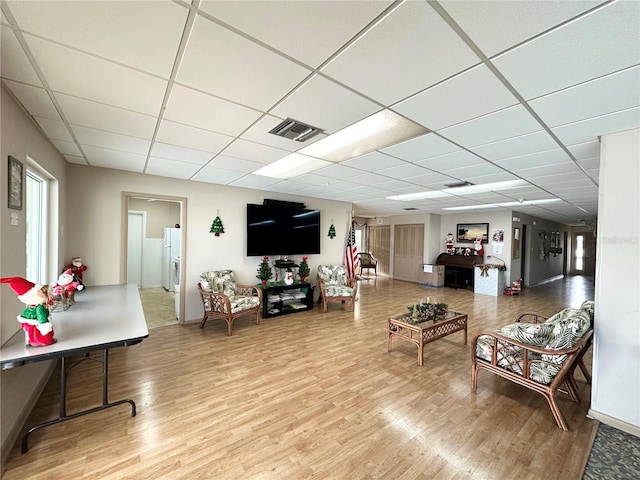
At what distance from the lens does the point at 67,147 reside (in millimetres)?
3053

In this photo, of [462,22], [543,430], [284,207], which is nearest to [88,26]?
[462,22]

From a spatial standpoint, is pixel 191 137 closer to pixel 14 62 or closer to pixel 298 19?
pixel 14 62

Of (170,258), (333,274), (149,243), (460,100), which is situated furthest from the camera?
(149,243)

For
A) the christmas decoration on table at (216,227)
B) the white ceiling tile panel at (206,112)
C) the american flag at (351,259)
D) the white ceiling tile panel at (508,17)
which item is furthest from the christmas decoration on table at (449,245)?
the white ceiling tile panel at (508,17)

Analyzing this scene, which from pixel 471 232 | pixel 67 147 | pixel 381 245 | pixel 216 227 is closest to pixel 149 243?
pixel 216 227

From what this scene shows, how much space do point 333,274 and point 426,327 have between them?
3.07m

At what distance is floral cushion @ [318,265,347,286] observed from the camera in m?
6.18

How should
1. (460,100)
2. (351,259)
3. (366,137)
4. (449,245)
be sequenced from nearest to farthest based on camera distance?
(460,100) → (366,137) → (351,259) → (449,245)

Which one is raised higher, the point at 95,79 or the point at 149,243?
the point at 95,79

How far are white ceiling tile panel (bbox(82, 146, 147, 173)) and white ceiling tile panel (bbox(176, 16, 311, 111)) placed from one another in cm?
217

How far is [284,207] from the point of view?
18.7 ft

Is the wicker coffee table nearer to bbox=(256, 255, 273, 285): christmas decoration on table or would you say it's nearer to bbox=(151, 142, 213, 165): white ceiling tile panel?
bbox=(256, 255, 273, 285): christmas decoration on table

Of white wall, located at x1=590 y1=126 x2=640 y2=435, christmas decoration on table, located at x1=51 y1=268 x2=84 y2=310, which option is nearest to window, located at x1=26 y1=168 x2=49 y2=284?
christmas decoration on table, located at x1=51 y1=268 x2=84 y2=310

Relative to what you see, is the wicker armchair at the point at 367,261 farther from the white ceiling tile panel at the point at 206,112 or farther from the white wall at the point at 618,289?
the white ceiling tile panel at the point at 206,112
